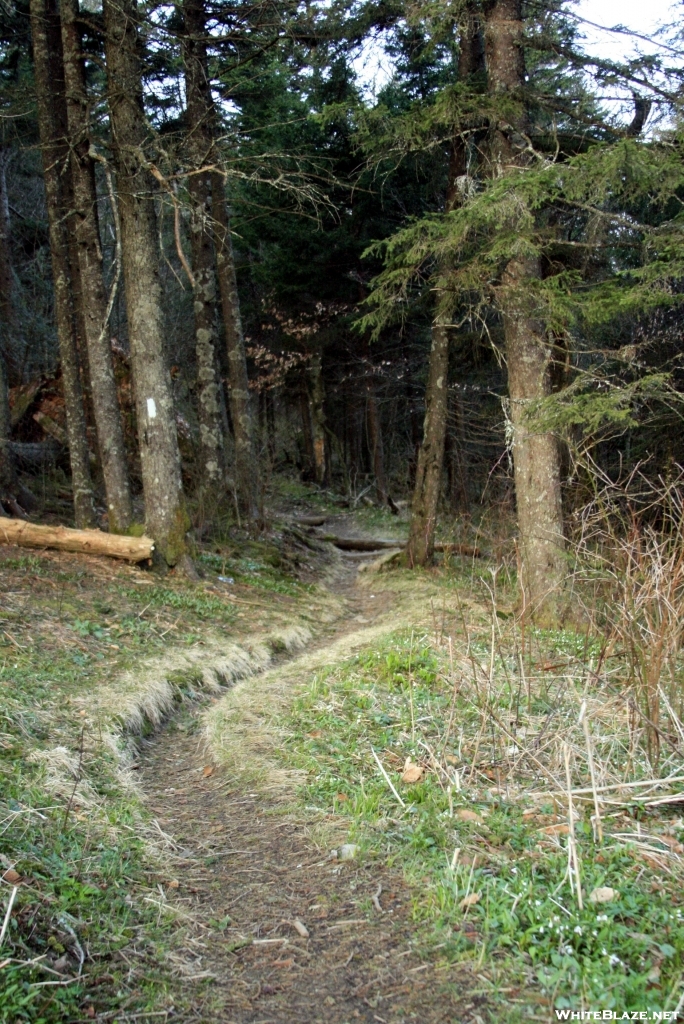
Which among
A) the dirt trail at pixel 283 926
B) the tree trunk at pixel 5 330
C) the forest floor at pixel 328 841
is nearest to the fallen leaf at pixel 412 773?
the forest floor at pixel 328 841

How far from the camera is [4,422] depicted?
35.3 feet

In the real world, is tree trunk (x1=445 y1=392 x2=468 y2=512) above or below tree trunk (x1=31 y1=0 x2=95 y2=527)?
below

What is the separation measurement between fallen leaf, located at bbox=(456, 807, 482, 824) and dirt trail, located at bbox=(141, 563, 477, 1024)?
0.47 metres

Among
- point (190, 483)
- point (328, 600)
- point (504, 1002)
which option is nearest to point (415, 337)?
point (190, 483)

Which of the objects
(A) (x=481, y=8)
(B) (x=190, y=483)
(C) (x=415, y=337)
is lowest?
(B) (x=190, y=483)

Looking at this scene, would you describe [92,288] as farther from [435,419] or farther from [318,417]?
[318,417]

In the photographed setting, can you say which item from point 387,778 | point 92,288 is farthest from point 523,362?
point 387,778

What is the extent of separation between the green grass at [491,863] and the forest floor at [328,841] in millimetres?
12

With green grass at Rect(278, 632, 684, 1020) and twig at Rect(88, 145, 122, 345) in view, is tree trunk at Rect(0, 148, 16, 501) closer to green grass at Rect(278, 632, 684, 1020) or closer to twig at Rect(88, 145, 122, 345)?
twig at Rect(88, 145, 122, 345)

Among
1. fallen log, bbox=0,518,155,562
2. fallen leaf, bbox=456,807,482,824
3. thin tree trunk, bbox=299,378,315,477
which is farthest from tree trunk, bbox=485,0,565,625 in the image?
thin tree trunk, bbox=299,378,315,477

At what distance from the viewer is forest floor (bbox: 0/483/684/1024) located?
2898 millimetres

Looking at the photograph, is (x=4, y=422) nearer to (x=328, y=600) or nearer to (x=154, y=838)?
(x=328, y=600)

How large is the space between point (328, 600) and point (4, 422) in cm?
537

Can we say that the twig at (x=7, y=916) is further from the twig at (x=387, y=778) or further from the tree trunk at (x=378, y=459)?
the tree trunk at (x=378, y=459)
